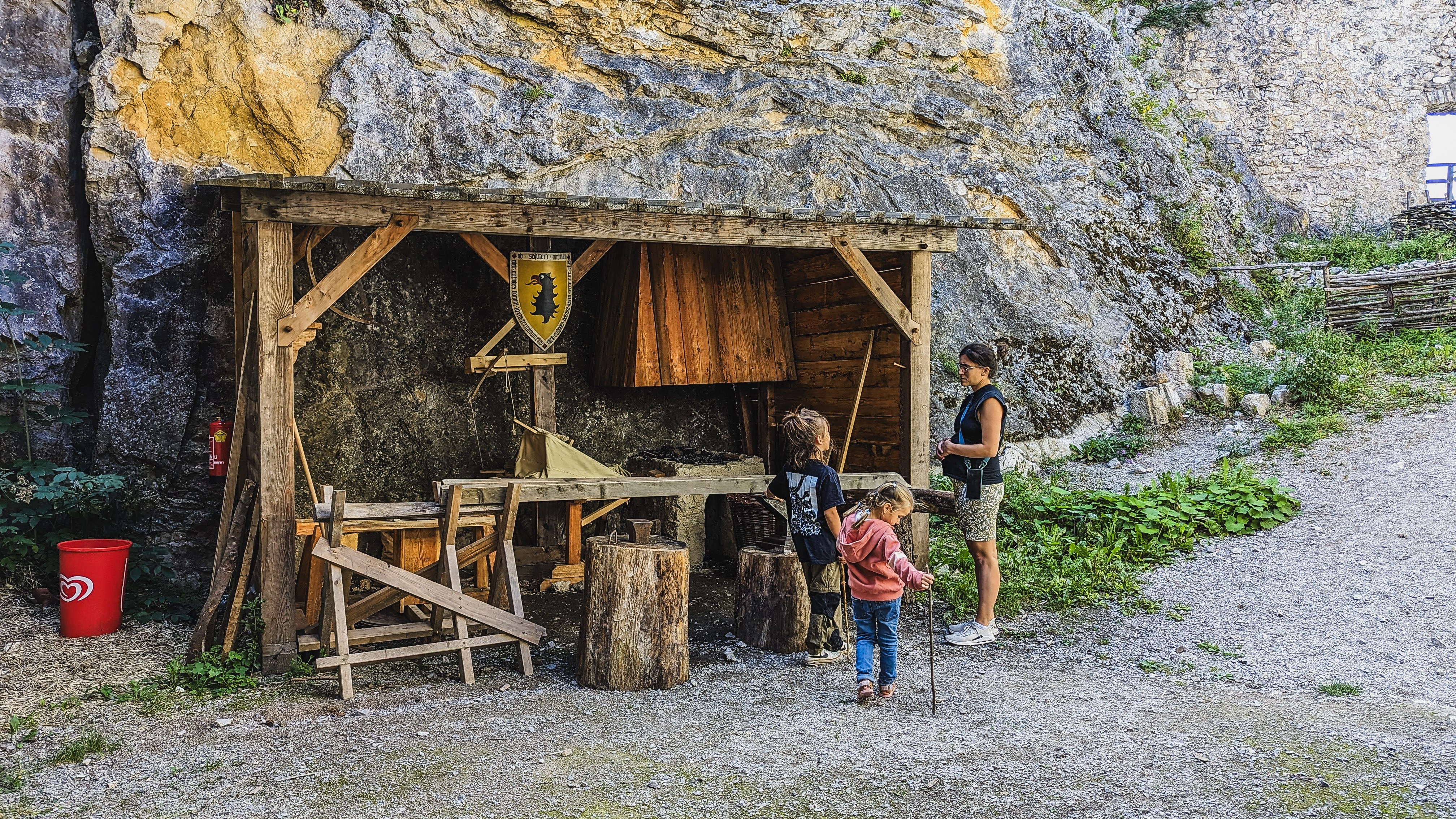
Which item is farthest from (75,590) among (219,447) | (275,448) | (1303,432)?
(1303,432)

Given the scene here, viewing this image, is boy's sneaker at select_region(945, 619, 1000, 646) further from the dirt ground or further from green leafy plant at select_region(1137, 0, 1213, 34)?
green leafy plant at select_region(1137, 0, 1213, 34)

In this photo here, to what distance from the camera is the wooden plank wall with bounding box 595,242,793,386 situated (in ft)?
26.9

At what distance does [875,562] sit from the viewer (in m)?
4.83

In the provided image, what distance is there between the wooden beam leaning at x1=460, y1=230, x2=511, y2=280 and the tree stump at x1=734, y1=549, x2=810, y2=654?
8.88ft

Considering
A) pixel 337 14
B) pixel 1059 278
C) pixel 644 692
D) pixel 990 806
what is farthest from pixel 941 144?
pixel 990 806

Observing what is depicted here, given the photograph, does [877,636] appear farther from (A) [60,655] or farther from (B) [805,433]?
(A) [60,655]

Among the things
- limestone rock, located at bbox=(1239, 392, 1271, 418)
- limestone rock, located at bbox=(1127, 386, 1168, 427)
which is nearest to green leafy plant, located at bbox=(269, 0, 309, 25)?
limestone rock, located at bbox=(1127, 386, 1168, 427)

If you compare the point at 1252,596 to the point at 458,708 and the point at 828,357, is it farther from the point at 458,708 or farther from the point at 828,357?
the point at 458,708

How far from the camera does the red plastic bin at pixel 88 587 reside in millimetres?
5973

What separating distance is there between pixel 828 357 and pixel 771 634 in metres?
3.21

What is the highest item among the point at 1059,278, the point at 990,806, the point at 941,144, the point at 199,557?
the point at 941,144

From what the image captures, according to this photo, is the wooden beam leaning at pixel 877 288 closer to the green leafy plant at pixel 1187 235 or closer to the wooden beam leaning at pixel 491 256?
the wooden beam leaning at pixel 491 256

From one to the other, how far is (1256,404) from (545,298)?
7624mm

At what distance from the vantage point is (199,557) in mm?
7508
